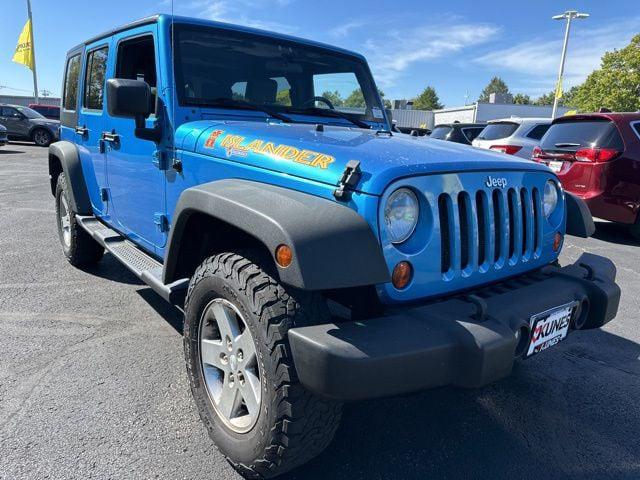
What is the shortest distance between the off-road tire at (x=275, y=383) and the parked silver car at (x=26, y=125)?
20.3 metres

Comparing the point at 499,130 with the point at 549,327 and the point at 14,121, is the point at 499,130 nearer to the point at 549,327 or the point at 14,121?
the point at 549,327

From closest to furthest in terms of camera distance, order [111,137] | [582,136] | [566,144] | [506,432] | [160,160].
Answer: [506,432] → [160,160] → [111,137] → [582,136] → [566,144]

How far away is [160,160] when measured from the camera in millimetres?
2869

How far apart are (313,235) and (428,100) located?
8830cm

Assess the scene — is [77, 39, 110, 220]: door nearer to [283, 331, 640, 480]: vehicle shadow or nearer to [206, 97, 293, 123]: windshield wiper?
[206, 97, 293, 123]: windshield wiper

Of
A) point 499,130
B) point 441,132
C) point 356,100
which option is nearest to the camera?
point 356,100

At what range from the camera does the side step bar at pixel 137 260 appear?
2562 millimetres

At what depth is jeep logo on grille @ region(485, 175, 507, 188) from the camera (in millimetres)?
2150

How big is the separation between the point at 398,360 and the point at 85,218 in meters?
3.54

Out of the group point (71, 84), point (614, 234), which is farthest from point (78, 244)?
point (614, 234)

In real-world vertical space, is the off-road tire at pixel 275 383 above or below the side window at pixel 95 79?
below

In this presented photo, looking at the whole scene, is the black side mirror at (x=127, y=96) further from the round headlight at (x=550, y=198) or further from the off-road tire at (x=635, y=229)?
the off-road tire at (x=635, y=229)

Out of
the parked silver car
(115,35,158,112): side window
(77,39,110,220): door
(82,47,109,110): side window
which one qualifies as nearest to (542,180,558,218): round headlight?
(115,35,158,112): side window

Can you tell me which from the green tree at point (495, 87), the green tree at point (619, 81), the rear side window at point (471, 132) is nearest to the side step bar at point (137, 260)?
the rear side window at point (471, 132)
